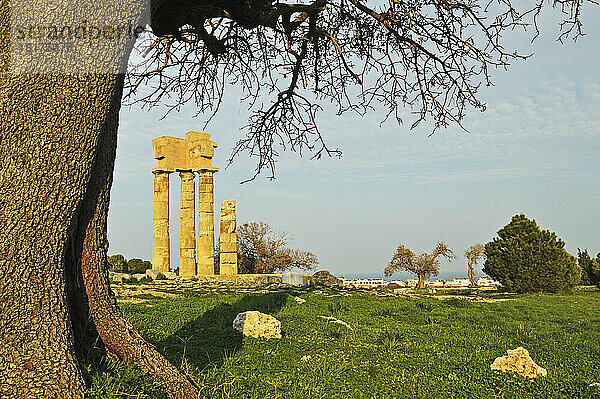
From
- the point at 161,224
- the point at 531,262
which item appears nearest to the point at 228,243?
the point at 161,224

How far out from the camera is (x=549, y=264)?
20.9m

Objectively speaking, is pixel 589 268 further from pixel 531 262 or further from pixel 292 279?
pixel 292 279

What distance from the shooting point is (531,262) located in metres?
20.8

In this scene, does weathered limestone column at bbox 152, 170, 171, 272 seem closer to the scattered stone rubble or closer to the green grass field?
the green grass field

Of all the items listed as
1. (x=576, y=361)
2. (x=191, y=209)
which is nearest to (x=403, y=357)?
(x=576, y=361)

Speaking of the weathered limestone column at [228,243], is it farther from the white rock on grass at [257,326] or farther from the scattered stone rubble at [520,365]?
the scattered stone rubble at [520,365]

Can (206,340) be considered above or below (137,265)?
below

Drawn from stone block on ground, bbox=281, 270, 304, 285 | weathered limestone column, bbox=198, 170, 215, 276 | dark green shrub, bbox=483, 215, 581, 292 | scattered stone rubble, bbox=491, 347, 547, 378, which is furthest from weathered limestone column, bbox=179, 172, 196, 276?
scattered stone rubble, bbox=491, 347, 547, 378

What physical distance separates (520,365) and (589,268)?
25.5 metres

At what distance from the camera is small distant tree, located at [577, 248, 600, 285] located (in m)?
26.0

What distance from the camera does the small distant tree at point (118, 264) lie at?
1015 inches

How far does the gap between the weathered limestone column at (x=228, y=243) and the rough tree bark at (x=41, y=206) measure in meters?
23.7

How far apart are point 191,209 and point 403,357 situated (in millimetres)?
21828

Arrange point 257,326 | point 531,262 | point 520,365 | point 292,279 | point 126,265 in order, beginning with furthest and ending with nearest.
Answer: point 126,265 < point 292,279 < point 531,262 < point 257,326 < point 520,365
